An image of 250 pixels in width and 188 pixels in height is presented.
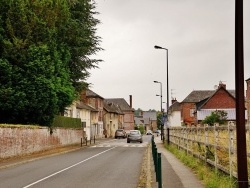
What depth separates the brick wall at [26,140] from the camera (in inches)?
1046

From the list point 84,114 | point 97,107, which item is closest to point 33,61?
point 84,114

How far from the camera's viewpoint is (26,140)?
101 ft

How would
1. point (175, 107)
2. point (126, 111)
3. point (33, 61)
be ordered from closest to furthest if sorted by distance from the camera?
point (33, 61)
point (175, 107)
point (126, 111)

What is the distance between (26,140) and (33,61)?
19.1ft

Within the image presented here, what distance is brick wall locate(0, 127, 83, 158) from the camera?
87.2 feet

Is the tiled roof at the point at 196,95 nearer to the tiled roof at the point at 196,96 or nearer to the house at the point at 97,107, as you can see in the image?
the tiled roof at the point at 196,96

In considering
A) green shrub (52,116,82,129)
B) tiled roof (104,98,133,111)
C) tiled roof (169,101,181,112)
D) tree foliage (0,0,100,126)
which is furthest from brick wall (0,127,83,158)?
tiled roof (104,98,133,111)

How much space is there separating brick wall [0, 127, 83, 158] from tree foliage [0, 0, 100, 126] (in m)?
1.51

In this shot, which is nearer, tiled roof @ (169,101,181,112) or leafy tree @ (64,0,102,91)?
leafy tree @ (64,0,102,91)

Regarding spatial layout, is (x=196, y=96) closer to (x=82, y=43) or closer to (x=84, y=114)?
(x=84, y=114)

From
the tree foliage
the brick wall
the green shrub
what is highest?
the tree foliage

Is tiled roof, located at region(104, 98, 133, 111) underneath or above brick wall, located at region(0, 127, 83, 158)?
above

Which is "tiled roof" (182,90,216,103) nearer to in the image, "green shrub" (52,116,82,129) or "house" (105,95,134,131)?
"house" (105,95,134,131)

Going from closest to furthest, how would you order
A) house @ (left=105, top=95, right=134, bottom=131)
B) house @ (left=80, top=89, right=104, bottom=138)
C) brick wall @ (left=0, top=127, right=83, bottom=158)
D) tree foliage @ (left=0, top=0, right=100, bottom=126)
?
1. brick wall @ (left=0, top=127, right=83, bottom=158)
2. tree foliage @ (left=0, top=0, right=100, bottom=126)
3. house @ (left=80, top=89, right=104, bottom=138)
4. house @ (left=105, top=95, right=134, bottom=131)
